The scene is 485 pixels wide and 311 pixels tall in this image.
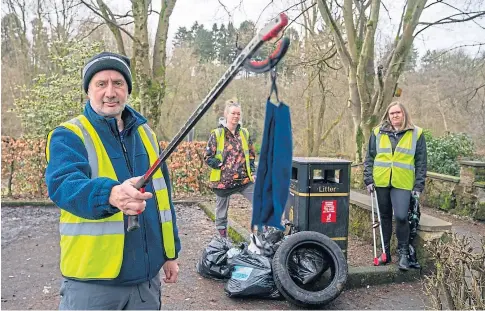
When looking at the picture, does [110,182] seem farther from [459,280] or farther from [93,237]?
[459,280]

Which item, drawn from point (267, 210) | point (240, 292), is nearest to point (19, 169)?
point (240, 292)

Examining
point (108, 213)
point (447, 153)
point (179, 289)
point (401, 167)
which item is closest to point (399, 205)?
point (401, 167)

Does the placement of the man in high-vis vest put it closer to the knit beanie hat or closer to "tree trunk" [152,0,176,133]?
the knit beanie hat

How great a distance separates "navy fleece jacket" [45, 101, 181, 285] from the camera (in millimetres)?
1656

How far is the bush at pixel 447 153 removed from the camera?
10.9 metres

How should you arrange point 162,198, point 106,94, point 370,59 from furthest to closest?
point 370,59 → point 162,198 → point 106,94

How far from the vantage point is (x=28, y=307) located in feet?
13.9

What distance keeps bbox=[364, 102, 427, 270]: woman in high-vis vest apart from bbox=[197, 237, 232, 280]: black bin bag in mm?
2014

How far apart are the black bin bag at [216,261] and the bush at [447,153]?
319 inches

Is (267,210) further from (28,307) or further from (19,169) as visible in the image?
(19,169)

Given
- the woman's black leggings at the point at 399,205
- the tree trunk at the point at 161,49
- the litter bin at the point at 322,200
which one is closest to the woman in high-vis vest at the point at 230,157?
the litter bin at the point at 322,200

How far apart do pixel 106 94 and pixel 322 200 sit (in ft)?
11.9

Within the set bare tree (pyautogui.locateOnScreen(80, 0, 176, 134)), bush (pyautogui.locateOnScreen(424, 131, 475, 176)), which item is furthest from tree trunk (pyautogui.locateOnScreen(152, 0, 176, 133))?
bush (pyautogui.locateOnScreen(424, 131, 475, 176))

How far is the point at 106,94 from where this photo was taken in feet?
6.64
